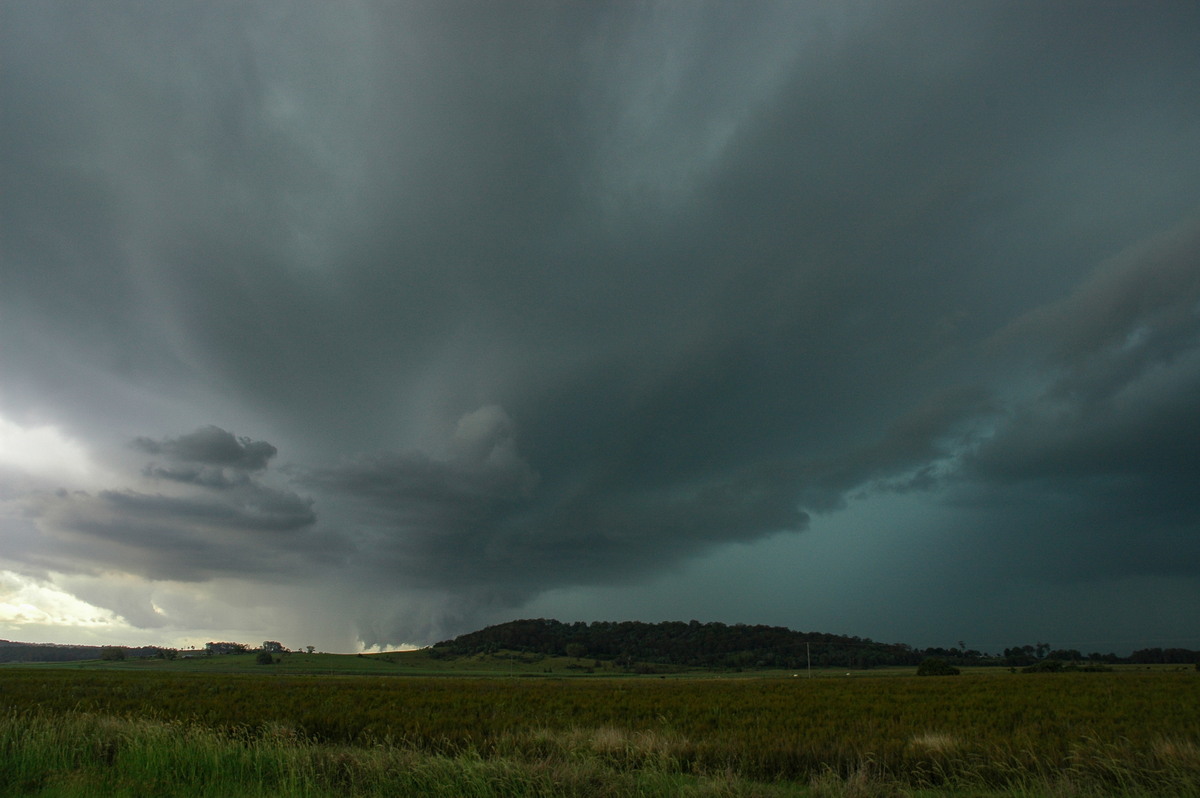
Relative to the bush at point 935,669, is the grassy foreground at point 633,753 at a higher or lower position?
higher

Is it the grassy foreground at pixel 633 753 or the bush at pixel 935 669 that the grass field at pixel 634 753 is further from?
the bush at pixel 935 669

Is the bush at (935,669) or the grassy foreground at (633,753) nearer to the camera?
the grassy foreground at (633,753)

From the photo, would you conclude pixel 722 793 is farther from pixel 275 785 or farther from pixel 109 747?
pixel 109 747

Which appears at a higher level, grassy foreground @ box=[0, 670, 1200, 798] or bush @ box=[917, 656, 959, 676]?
grassy foreground @ box=[0, 670, 1200, 798]

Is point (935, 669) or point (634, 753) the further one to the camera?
point (935, 669)

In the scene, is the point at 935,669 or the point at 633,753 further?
the point at 935,669

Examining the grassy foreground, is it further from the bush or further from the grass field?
the bush

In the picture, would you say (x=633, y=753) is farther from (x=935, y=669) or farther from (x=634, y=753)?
(x=935, y=669)

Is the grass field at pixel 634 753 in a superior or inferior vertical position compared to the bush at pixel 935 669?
superior

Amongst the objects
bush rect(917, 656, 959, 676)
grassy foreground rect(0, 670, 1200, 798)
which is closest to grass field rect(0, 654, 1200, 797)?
grassy foreground rect(0, 670, 1200, 798)

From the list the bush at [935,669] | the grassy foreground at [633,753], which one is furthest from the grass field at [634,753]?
the bush at [935,669]

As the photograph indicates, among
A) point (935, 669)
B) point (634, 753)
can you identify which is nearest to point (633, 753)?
point (634, 753)

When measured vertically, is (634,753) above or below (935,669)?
above

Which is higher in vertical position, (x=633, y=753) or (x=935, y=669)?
(x=633, y=753)
